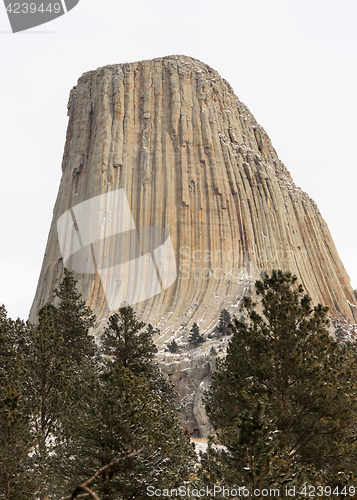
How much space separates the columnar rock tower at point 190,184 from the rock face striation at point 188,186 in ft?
0.54

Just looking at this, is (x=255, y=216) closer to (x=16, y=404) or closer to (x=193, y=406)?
(x=193, y=406)

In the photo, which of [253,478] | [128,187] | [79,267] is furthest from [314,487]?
[128,187]

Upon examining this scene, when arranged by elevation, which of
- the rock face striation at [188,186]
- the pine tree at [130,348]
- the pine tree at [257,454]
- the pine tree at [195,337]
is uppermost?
the rock face striation at [188,186]

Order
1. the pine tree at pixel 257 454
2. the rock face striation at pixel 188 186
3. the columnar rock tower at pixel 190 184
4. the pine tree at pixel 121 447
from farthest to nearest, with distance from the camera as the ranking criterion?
the columnar rock tower at pixel 190 184
the rock face striation at pixel 188 186
the pine tree at pixel 121 447
the pine tree at pixel 257 454

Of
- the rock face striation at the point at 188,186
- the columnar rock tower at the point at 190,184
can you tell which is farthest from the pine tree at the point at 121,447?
the columnar rock tower at the point at 190,184

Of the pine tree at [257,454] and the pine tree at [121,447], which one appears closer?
the pine tree at [257,454]

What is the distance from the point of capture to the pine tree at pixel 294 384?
501 inches

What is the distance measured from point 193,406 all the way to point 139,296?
25.8 meters

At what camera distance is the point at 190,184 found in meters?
69.0

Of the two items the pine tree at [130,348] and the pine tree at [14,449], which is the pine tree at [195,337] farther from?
the pine tree at [14,449]

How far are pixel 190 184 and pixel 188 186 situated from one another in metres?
0.52

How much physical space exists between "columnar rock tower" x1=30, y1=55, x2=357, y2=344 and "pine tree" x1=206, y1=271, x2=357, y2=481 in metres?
44.8

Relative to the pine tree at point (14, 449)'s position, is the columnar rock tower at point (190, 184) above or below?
above

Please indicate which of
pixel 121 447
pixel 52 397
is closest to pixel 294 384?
pixel 121 447
